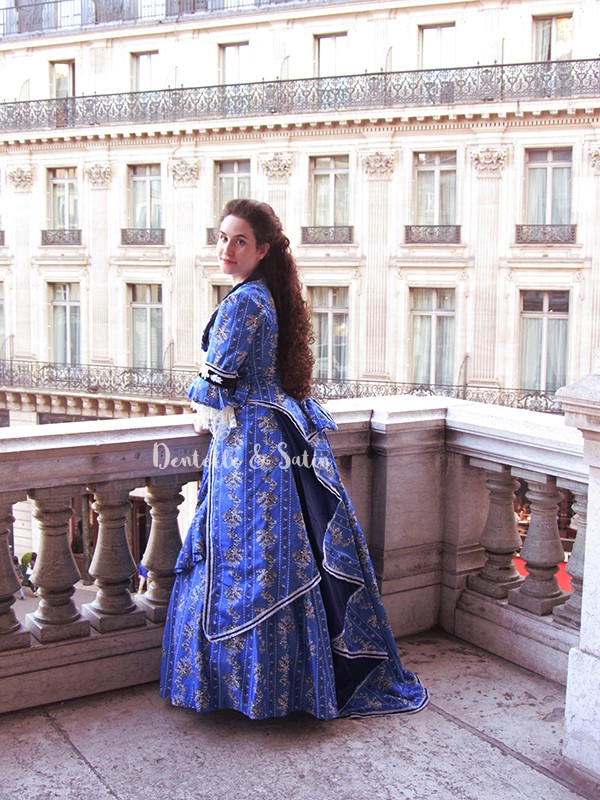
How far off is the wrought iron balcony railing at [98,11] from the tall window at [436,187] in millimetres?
3765

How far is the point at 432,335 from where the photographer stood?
20.3 metres

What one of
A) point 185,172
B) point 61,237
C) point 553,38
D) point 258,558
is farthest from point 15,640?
point 61,237

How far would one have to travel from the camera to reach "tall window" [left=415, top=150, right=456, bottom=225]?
19.9 meters

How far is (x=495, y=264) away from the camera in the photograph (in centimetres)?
1953

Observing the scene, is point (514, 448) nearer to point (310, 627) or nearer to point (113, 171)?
point (310, 627)

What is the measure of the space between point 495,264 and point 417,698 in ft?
55.6

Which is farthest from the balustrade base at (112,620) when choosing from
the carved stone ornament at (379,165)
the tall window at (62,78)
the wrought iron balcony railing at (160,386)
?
the tall window at (62,78)

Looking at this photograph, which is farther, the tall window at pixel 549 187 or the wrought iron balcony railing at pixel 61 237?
the wrought iron balcony railing at pixel 61 237

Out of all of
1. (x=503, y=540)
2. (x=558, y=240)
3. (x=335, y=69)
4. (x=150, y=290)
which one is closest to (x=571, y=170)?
(x=558, y=240)

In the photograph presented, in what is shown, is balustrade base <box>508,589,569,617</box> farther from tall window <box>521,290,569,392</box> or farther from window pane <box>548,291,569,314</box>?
window pane <box>548,291,569,314</box>

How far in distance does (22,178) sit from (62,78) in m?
2.35

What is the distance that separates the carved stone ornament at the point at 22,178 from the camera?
2350 cm

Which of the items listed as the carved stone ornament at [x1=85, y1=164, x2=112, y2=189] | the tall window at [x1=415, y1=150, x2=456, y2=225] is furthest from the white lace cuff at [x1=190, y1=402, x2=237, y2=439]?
the carved stone ornament at [x1=85, y1=164, x2=112, y2=189]

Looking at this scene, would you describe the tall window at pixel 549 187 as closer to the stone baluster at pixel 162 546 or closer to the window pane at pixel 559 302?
the window pane at pixel 559 302
